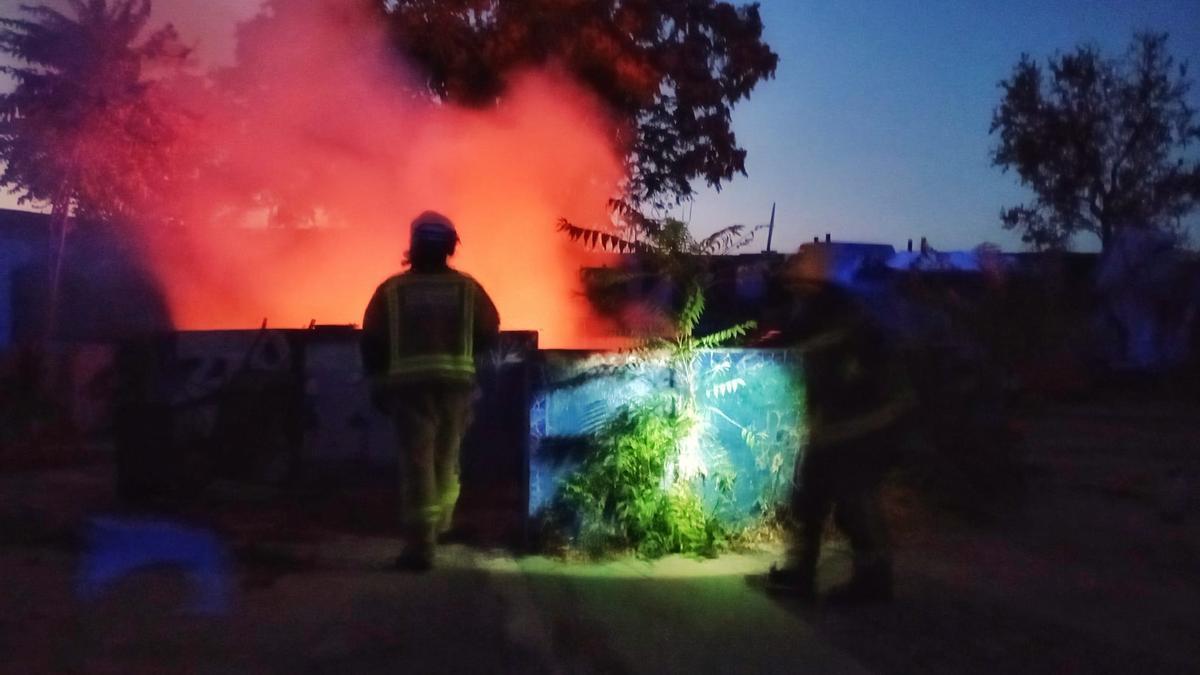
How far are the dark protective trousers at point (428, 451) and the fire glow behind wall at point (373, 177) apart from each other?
688 cm

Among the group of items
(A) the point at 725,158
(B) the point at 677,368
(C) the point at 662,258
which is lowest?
(B) the point at 677,368

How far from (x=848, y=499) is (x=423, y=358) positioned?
2285 mm

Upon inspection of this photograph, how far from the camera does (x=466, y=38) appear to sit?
16.8 meters

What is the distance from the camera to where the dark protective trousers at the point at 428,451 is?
23.6 feet

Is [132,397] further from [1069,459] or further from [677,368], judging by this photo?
[1069,459]

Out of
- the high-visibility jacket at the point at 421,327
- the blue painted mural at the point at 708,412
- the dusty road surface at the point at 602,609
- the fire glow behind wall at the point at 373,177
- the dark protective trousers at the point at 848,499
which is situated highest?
the fire glow behind wall at the point at 373,177

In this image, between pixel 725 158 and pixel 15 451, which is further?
pixel 725 158

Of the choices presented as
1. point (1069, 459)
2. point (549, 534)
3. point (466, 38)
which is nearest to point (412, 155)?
point (466, 38)

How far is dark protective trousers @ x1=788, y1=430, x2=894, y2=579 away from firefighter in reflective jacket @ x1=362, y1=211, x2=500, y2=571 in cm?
187

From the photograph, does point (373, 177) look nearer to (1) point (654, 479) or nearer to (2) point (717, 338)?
(2) point (717, 338)

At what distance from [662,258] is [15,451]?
743 cm

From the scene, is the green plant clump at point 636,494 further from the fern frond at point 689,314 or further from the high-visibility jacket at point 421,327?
the high-visibility jacket at point 421,327

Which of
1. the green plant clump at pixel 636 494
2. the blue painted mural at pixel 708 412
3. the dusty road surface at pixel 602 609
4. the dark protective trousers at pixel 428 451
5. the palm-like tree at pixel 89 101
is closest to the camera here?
the dusty road surface at pixel 602 609

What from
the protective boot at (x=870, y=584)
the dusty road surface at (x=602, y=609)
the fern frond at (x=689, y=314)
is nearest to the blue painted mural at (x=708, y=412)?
the fern frond at (x=689, y=314)
